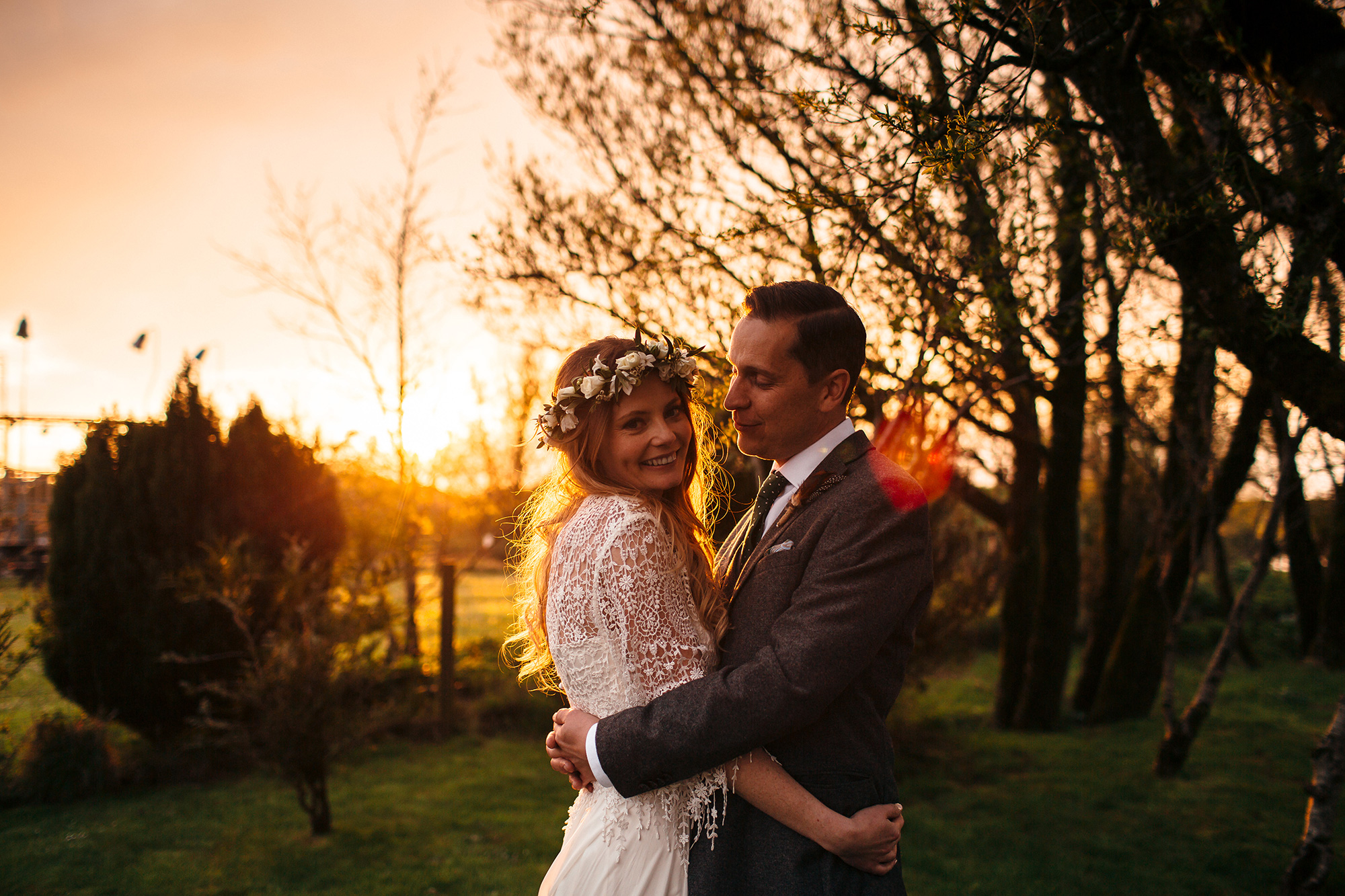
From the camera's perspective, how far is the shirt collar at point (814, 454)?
82.0 inches

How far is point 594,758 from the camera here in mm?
1816

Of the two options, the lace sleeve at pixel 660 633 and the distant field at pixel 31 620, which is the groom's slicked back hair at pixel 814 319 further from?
the distant field at pixel 31 620

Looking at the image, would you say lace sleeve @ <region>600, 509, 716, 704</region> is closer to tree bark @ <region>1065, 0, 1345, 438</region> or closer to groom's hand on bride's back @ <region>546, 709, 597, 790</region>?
groom's hand on bride's back @ <region>546, 709, 597, 790</region>

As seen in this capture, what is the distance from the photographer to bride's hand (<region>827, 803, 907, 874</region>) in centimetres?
177

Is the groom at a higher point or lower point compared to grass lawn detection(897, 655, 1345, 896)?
higher

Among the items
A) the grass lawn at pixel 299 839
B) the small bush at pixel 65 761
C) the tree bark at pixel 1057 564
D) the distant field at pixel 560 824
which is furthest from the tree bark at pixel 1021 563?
the small bush at pixel 65 761

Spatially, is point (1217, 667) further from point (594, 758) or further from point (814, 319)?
point (594, 758)

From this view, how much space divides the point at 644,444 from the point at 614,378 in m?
0.20

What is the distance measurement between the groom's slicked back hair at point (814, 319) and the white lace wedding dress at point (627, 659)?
588 mm

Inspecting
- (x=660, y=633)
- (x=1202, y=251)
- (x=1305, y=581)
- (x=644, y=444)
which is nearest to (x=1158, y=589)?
(x=1202, y=251)

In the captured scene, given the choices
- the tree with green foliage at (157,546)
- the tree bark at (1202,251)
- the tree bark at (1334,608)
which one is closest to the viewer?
the tree bark at (1202,251)

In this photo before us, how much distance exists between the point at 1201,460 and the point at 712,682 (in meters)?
6.31

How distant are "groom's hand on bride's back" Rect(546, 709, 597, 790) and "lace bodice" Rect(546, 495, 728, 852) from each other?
0.16 ft

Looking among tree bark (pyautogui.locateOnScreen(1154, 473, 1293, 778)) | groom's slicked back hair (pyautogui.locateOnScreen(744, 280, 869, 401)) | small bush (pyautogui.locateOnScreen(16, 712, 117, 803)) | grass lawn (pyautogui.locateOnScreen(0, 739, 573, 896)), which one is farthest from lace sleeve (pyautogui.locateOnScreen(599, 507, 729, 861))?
small bush (pyautogui.locateOnScreen(16, 712, 117, 803))
